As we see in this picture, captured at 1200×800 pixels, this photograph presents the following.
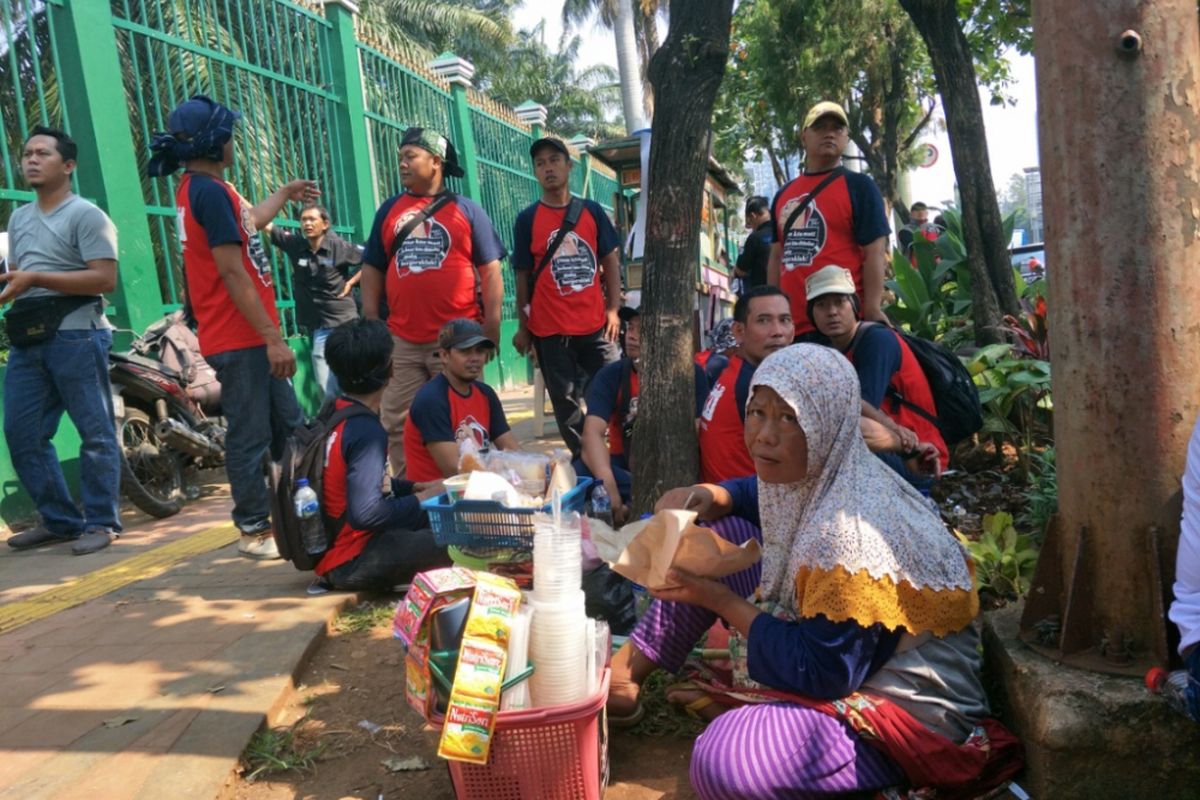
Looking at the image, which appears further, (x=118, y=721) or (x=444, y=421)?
(x=444, y=421)

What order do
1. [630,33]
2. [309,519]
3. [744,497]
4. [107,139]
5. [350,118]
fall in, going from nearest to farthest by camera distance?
[744,497] → [309,519] → [107,139] → [350,118] → [630,33]

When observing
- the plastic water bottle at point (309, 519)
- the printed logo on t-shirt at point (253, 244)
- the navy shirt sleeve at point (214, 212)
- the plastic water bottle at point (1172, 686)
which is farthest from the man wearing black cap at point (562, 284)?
the plastic water bottle at point (1172, 686)

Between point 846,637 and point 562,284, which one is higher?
point 562,284

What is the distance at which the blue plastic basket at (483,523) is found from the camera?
282cm

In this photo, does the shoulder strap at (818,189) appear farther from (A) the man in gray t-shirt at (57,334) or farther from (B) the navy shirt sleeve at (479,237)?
(A) the man in gray t-shirt at (57,334)

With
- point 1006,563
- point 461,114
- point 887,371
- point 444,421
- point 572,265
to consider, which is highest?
point 461,114

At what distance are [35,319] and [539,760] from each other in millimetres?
3926

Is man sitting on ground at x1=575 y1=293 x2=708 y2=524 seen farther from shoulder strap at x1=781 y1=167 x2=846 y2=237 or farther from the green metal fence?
the green metal fence

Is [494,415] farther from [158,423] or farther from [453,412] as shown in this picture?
[158,423]

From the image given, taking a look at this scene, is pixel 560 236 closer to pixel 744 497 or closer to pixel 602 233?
pixel 602 233

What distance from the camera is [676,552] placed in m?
2.42

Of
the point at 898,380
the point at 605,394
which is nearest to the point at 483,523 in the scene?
the point at 605,394

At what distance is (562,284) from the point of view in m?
5.27

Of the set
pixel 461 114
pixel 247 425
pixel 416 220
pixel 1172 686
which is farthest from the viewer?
pixel 461 114
